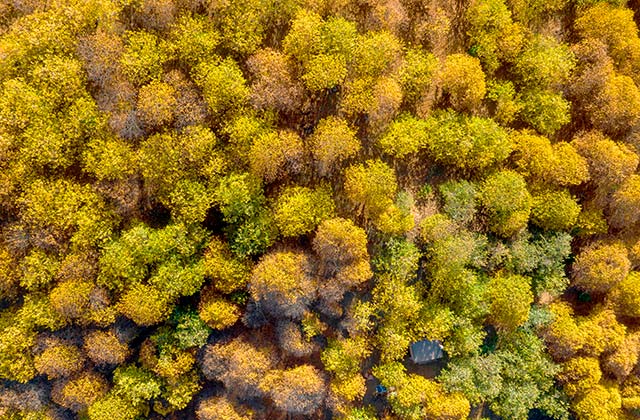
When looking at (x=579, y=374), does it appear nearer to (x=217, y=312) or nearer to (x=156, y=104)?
(x=217, y=312)

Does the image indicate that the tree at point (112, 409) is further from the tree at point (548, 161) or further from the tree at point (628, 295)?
the tree at point (628, 295)

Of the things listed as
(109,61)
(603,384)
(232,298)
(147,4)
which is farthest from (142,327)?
(603,384)

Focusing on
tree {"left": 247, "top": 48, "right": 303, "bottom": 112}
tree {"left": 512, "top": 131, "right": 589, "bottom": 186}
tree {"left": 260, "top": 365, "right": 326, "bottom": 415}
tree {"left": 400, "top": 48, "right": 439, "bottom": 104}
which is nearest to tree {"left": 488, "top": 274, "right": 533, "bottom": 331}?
tree {"left": 512, "top": 131, "right": 589, "bottom": 186}

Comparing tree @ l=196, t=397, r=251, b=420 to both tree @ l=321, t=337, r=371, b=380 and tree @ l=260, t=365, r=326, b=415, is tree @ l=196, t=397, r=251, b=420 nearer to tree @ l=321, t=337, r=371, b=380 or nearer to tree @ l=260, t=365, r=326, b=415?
tree @ l=260, t=365, r=326, b=415

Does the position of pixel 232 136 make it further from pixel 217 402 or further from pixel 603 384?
pixel 603 384

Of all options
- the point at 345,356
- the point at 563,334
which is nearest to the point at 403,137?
the point at 345,356

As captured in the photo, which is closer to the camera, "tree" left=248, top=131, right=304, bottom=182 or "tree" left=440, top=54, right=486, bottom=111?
"tree" left=248, top=131, right=304, bottom=182
